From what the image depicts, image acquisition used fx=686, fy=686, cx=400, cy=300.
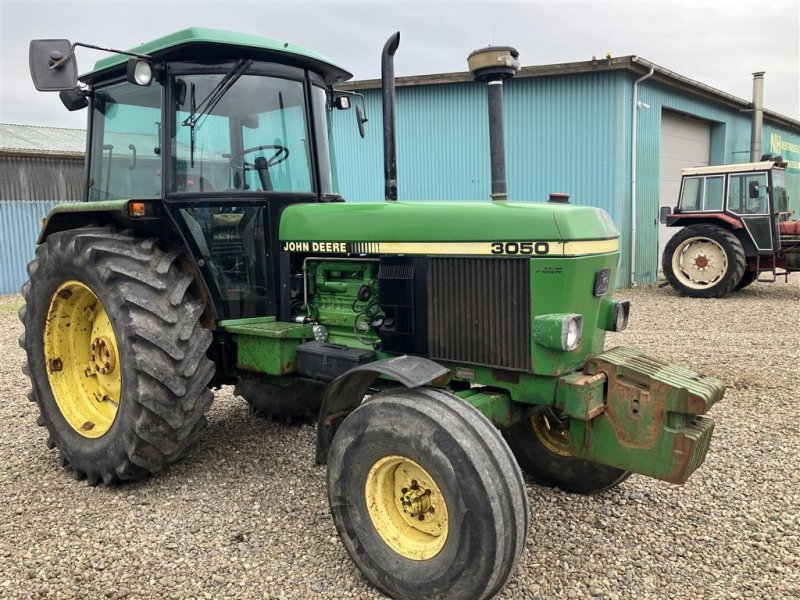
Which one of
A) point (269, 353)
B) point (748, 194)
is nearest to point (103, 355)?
point (269, 353)

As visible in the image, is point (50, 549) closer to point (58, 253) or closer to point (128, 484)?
point (128, 484)

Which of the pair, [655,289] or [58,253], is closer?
[58,253]

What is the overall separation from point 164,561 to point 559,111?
438 inches

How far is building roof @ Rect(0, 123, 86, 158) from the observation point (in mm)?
15788

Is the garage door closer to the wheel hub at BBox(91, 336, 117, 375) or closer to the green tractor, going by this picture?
the green tractor

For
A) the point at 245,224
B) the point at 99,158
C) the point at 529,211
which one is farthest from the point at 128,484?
the point at 529,211

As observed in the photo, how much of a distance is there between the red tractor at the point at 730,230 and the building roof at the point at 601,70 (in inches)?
81.6

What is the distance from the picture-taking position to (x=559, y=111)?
12.4 metres

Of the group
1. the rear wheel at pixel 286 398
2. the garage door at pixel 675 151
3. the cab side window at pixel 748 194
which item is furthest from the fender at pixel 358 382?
the garage door at pixel 675 151

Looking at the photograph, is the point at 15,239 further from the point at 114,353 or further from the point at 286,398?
the point at 114,353

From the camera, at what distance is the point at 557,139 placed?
12.5 meters

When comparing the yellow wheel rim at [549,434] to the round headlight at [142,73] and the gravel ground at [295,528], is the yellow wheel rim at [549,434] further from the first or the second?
the round headlight at [142,73]

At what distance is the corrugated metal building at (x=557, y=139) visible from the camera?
1206 cm

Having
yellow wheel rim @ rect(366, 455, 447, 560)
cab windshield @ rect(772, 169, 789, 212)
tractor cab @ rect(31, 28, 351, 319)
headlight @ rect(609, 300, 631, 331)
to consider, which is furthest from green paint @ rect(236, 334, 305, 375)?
cab windshield @ rect(772, 169, 789, 212)
